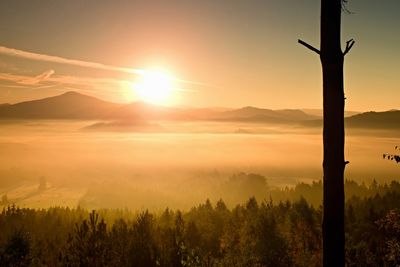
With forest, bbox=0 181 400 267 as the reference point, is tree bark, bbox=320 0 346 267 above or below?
above

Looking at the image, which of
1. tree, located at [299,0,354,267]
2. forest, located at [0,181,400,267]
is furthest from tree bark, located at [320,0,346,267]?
forest, located at [0,181,400,267]

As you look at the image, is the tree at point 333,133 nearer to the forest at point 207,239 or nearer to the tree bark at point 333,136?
the tree bark at point 333,136

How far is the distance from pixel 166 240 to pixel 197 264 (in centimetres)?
6954

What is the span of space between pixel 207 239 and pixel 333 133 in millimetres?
103358

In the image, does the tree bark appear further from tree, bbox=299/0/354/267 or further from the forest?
the forest

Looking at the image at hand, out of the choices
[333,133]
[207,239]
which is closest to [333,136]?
[333,133]

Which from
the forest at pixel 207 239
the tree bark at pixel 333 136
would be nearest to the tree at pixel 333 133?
the tree bark at pixel 333 136

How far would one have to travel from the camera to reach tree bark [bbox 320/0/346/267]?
6906mm

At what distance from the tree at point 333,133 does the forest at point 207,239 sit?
1102 cm

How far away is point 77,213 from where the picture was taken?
168875mm

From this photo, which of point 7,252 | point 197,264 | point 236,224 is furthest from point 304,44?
point 236,224

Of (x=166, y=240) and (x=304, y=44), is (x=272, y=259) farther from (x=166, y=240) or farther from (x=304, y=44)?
(x=304, y=44)

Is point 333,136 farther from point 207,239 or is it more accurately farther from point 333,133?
point 207,239

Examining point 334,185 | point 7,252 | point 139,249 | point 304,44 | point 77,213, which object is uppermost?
point 304,44
